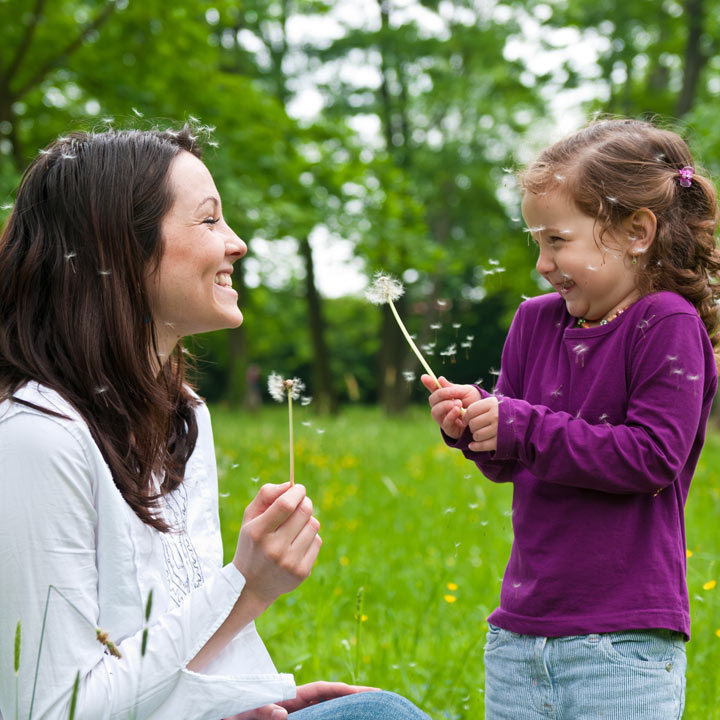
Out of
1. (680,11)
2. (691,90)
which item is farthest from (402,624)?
(680,11)

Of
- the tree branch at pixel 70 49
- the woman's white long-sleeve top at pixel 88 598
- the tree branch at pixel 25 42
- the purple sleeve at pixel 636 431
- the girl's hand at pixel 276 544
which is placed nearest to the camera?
the woman's white long-sleeve top at pixel 88 598

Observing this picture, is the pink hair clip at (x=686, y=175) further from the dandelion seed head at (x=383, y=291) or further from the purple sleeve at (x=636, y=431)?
the dandelion seed head at (x=383, y=291)

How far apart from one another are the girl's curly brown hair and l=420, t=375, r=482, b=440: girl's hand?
1.33ft

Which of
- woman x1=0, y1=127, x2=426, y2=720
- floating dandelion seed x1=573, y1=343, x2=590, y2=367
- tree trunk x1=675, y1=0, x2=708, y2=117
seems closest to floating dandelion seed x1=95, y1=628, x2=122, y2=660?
woman x1=0, y1=127, x2=426, y2=720

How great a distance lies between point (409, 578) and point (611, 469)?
2.13 metres

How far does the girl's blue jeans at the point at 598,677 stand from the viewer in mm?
1557

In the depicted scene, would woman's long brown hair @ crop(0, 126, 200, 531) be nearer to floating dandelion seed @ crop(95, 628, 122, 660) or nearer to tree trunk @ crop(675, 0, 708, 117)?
floating dandelion seed @ crop(95, 628, 122, 660)

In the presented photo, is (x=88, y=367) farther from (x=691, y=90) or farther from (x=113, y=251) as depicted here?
(x=691, y=90)

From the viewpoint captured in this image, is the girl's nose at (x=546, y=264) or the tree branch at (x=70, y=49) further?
the tree branch at (x=70, y=49)

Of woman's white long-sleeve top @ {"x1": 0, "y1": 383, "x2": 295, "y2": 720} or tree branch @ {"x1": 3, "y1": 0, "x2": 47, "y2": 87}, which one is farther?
tree branch @ {"x1": 3, "y1": 0, "x2": 47, "y2": 87}

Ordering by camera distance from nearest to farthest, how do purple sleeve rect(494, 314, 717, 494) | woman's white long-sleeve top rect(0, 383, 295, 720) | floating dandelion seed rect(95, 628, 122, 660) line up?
floating dandelion seed rect(95, 628, 122, 660) → woman's white long-sleeve top rect(0, 383, 295, 720) → purple sleeve rect(494, 314, 717, 494)

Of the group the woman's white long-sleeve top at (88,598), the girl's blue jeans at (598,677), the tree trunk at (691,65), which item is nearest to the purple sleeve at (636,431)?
the girl's blue jeans at (598,677)

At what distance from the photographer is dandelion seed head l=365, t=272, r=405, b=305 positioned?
5.91ft

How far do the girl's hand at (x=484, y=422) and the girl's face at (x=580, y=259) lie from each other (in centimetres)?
28
